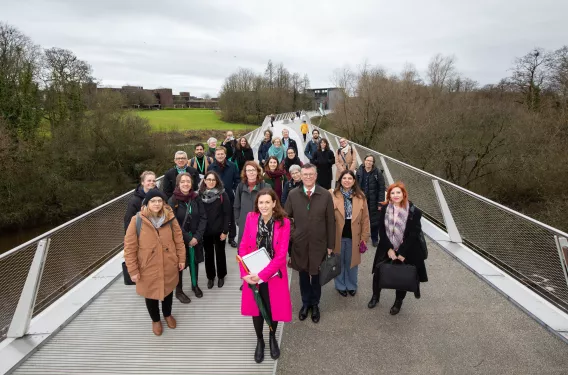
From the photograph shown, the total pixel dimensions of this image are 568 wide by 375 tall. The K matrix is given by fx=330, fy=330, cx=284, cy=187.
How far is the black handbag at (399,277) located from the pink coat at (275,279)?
1029 millimetres

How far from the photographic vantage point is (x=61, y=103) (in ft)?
76.4

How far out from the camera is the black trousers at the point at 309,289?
3336 mm

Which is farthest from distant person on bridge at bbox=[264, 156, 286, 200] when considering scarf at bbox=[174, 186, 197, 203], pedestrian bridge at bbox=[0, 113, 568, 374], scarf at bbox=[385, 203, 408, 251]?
scarf at bbox=[385, 203, 408, 251]

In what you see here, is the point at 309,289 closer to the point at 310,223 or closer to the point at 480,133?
the point at 310,223

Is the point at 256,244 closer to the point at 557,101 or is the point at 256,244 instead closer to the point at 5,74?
the point at 557,101

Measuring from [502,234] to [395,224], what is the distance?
7.02ft

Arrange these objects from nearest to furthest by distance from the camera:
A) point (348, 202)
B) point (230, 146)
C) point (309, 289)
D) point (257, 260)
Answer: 1. point (257, 260)
2. point (309, 289)
3. point (348, 202)
4. point (230, 146)

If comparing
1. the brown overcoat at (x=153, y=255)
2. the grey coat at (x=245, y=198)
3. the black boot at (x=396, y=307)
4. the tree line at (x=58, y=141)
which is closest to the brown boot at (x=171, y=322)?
the brown overcoat at (x=153, y=255)

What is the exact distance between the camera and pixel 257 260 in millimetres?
2697

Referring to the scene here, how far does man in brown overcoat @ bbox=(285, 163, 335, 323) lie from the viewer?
314 cm

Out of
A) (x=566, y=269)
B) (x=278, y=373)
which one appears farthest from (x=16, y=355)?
(x=566, y=269)

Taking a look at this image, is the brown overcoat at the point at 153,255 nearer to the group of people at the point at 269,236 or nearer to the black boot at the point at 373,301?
the group of people at the point at 269,236

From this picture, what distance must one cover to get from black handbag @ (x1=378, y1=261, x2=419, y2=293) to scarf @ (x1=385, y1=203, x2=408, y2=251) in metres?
0.20

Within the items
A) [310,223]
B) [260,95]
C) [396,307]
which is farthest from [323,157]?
[260,95]
